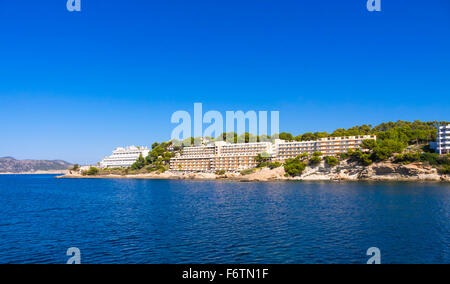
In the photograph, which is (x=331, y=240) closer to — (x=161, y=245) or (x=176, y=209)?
(x=161, y=245)

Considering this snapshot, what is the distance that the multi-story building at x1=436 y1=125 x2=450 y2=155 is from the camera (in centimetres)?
9372

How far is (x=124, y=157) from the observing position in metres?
178

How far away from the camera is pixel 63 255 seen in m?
20.0

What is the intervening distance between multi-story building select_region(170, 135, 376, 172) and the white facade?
3296cm

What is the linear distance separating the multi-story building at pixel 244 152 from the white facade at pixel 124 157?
33.0 m

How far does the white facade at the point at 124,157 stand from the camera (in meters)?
174

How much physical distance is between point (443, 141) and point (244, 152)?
230 ft

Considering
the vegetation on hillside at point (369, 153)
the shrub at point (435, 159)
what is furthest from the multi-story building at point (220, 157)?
the shrub at point (435, 159)

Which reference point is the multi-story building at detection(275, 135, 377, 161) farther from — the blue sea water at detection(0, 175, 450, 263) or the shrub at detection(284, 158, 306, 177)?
the blue sea water at detection(0, 175, 450, 263)

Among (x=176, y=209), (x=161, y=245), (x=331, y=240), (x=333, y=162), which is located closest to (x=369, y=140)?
(x=333, y=162)
